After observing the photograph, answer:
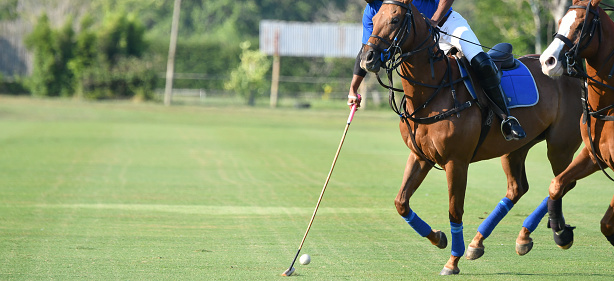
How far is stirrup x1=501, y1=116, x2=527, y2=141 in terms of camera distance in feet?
25.0

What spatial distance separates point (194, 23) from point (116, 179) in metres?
52.5

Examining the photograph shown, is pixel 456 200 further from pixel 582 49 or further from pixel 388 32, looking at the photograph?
pixel 582 49

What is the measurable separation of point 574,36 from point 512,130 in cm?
147

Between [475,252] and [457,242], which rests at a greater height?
[457,242]

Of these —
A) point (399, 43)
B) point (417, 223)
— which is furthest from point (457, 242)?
point (399, 43)

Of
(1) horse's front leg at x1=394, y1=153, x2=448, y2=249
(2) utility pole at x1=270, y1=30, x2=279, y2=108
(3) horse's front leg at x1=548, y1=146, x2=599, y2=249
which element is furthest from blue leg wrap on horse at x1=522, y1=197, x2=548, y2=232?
(2) utility pole at x1=270, y1=30, x2=279, y2=108

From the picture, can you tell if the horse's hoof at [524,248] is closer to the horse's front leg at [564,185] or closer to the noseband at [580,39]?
the horse's front leg at [564,185]

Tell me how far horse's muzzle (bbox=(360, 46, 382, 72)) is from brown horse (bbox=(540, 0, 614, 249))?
1295 mm

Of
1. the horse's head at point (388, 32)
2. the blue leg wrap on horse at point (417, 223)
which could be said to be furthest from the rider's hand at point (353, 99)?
the blue leg wrap on horse at point (417, 223)

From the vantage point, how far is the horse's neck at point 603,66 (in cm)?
647

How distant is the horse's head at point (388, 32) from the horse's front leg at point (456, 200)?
1166 millimetres

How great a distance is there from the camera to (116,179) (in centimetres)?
1493

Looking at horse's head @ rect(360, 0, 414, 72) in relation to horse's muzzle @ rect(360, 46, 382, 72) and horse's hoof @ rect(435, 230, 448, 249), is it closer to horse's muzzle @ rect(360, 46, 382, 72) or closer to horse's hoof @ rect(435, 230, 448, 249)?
horse's muzzle @ rect(360, 46, 382, 72)

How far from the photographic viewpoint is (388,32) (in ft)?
22.6
